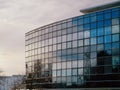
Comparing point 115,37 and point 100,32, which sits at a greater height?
point 100,32

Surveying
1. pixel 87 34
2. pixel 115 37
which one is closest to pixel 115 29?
pixel 115 37

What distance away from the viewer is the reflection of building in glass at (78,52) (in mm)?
78188

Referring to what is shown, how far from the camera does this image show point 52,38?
93250 millimetres

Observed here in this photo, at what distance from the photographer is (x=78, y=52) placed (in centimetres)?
8562

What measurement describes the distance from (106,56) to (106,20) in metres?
7.31

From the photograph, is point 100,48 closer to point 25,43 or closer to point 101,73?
point 101,73

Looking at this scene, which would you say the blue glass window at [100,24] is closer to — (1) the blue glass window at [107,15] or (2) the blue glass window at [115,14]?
(1) the blue glass window at [107,15]

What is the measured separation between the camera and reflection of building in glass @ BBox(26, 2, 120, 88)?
78188mm

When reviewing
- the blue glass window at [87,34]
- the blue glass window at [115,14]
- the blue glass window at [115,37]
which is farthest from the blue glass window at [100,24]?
the blue glass window at [115,37]

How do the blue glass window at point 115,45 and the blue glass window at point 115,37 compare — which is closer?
the blue glass window at point 115,45

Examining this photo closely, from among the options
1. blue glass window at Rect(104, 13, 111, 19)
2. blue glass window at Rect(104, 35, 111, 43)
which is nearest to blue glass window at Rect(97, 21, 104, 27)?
blue glass window at Rect(104, 13, 111, 19)

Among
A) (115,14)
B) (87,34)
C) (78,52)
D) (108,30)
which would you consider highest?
(115,14)

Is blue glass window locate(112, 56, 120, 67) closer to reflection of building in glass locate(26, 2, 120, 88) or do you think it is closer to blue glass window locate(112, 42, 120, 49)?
reflection of building in glass locate(26, 2, 120, 88)

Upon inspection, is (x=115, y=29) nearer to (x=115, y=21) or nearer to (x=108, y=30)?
(x=115, y=21)
